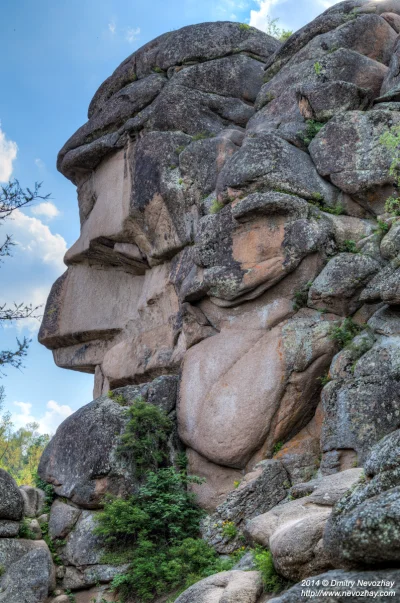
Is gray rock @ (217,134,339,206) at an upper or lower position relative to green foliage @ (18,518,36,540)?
upper

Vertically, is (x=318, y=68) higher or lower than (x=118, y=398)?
higher

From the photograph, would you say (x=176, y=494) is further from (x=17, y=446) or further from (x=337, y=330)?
(x=17, y=446)

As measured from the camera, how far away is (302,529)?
30.5 feet

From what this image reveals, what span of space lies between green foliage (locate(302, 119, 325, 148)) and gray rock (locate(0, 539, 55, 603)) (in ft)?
42.9

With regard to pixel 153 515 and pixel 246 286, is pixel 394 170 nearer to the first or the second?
pixel 246 286

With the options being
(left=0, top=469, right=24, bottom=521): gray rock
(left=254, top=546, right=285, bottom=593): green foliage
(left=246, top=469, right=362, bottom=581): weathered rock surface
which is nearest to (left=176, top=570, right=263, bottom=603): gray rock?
(left=254, top=546, right=285, bottom=593): green foliage

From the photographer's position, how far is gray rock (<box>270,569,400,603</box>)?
6.54 metres

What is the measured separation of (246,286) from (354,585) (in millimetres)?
12018

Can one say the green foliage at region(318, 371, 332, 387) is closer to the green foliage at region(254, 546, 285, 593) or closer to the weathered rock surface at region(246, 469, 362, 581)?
the weathered rock surface at region(246, 469, 362, 581)

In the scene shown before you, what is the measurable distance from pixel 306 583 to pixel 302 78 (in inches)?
735

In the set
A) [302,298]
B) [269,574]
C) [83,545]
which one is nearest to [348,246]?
[302,298]

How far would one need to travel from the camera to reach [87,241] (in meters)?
26.8

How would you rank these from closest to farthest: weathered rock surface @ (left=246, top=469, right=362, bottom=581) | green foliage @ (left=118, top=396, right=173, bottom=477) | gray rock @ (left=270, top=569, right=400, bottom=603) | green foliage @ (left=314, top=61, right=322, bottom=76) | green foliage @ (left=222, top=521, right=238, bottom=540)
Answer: gray rock @ (left=270, top=569, right=400, bottom=603) < weathered rock surface @ (left=246, top=469, right=362, bottom=581) < green foliage @ (left=222, top=521, right=238, bottom=540) < green foliage @ (left=118, top=396, right=173, bottom=477) < green foliage @ (left=314, top=61, right=322, bottom=76)

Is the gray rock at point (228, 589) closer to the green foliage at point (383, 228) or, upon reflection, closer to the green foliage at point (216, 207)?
the green foliage at point (383, 228)
